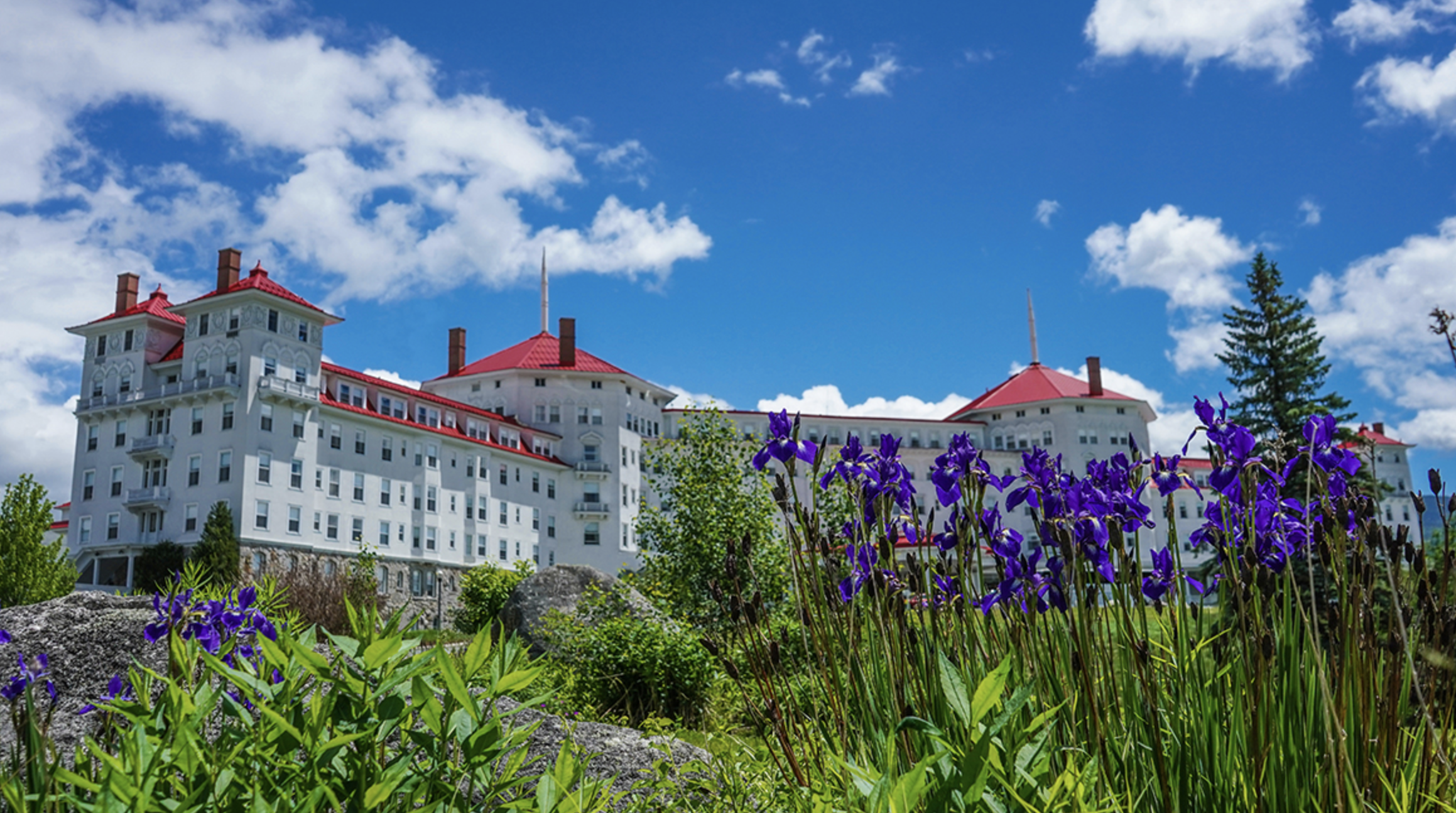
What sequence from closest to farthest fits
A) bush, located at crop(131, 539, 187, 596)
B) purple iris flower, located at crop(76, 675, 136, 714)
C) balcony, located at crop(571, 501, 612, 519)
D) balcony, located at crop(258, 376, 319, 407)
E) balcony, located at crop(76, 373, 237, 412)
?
purple iris flower, located at crop(76, 675, 136, 714), bush, located at crop(131, 539, 187, 596), balcony, located at crop(76, 373, 237, 412), balcony, located at crop(258, 376, 319, 407), balcony, located at crop(571, 501, 612, 519)

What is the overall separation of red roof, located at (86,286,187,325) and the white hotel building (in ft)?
0.36

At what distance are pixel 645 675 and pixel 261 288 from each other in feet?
146

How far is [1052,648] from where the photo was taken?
122 inches

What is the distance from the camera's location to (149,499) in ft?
156

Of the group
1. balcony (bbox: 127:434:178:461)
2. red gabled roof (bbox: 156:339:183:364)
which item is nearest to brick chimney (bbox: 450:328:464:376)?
red gabled roof (bbox: 156:339:183:364)

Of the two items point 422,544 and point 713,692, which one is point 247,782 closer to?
point 713,692

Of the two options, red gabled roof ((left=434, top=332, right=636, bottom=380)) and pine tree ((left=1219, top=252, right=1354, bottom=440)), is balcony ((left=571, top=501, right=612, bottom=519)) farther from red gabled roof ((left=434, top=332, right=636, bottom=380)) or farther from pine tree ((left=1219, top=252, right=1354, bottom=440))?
pine tree ((left=1219, top=252, right=1354, bottom=440))

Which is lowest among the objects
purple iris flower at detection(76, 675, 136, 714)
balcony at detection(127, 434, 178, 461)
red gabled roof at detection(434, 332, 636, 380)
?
purple iris flower at detection(76, 675, 136, 714)

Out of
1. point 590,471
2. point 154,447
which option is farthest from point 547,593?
point 590,471

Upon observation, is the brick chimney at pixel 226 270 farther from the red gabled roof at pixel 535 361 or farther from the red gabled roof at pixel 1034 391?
the red gabled roof at pixel 1034 391

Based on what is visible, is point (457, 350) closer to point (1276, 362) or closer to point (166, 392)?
point (166, 392)

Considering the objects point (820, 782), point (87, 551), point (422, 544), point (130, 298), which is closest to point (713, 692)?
point (820, 782)

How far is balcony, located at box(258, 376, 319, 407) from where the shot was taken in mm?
47031

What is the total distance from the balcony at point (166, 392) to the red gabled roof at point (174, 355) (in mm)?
1357
